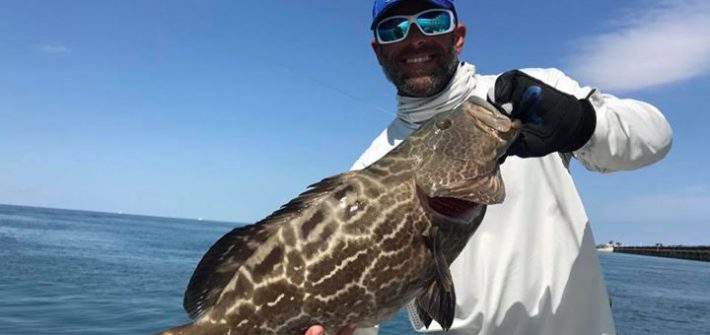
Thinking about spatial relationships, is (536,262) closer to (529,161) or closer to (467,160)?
(529,161)

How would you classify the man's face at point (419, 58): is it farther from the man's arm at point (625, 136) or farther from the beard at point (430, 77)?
the man's arm at point (625, 136)

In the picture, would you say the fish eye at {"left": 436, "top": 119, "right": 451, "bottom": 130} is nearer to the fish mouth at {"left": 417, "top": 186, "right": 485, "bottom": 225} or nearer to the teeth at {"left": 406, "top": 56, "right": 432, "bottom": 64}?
the fish mouth at {"left": 417, "top": 186, "right": 485, "bottom": 225}

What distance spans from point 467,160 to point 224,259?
4.69 feet

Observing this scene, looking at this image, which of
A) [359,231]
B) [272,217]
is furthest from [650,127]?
[272,217]

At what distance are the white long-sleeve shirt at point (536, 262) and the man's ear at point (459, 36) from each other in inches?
29.4

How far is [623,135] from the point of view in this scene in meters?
3.23

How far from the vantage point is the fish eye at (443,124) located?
3.34m

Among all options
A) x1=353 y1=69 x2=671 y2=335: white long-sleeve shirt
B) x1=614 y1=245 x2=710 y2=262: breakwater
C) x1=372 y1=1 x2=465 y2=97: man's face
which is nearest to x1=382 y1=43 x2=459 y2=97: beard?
x1=372 y1=1 x2=465 y2=97: man's face

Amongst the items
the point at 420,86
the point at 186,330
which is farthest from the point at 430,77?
the point at 186,330

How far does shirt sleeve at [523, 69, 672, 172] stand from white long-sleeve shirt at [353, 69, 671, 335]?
56 mm

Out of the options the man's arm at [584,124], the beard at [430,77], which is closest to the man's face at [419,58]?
the beard at [430,77]

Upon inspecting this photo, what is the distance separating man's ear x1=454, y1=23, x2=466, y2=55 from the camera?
429 cm

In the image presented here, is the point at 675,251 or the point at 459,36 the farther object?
the point at 675,251

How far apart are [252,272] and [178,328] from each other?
1.52 feet
